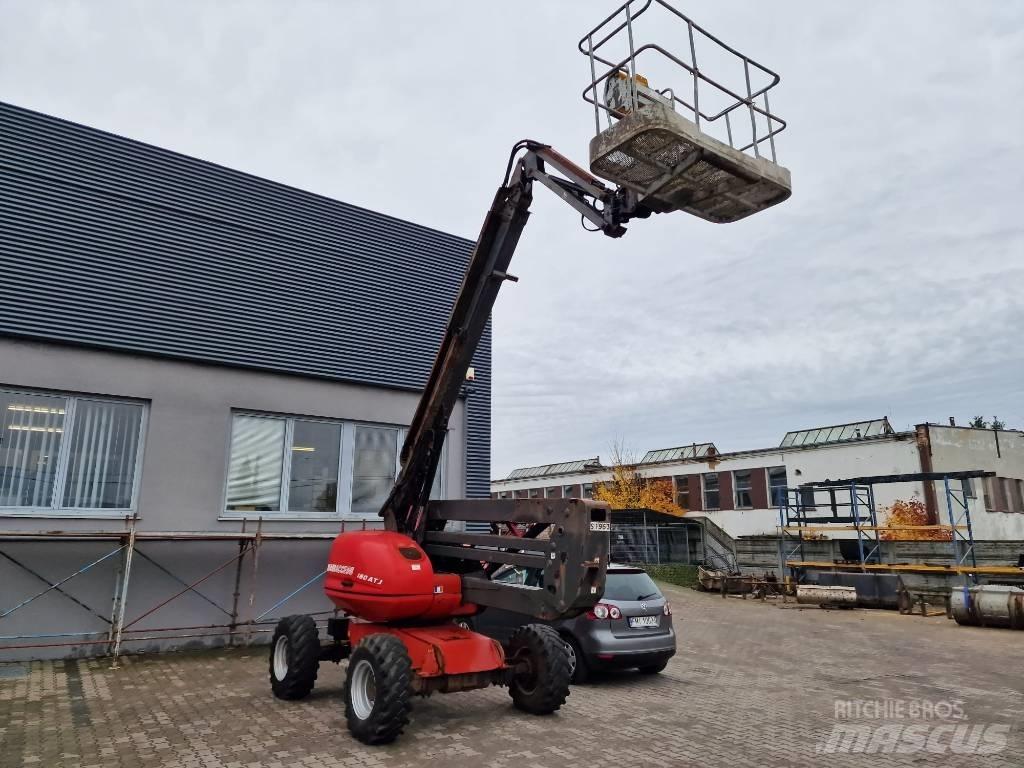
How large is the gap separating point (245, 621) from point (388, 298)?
581cm

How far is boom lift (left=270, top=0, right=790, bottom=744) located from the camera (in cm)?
498

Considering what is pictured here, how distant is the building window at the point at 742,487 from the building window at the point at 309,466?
2292 centimetres

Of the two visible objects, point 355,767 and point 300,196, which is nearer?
Result: point 355,767

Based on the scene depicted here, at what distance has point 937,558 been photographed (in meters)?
18.5

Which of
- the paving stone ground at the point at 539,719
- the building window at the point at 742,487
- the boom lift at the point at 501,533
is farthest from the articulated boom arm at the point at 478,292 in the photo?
the building window at the point at 742,487

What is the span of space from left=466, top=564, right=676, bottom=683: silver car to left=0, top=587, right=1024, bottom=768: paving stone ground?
0.32 m

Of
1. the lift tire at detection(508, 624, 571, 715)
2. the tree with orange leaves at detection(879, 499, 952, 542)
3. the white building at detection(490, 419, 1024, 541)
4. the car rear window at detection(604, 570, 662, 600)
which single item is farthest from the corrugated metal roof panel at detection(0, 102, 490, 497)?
the tree with orange leaves at detection(879, 499, 952, 542)

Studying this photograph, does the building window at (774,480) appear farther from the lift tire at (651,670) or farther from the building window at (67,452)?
the building window at (67,452)

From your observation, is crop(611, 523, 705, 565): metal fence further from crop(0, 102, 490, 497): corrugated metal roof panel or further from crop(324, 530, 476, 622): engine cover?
crop(324, 530, 476, 622): engine cover

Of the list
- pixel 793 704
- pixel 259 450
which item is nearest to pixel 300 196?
pixel 259 450

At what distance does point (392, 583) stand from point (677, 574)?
1917 cm

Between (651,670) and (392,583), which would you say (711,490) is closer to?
(651,670)

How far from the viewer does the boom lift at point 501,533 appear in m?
4.98

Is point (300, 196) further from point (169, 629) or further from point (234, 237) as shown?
point (169, 629)
